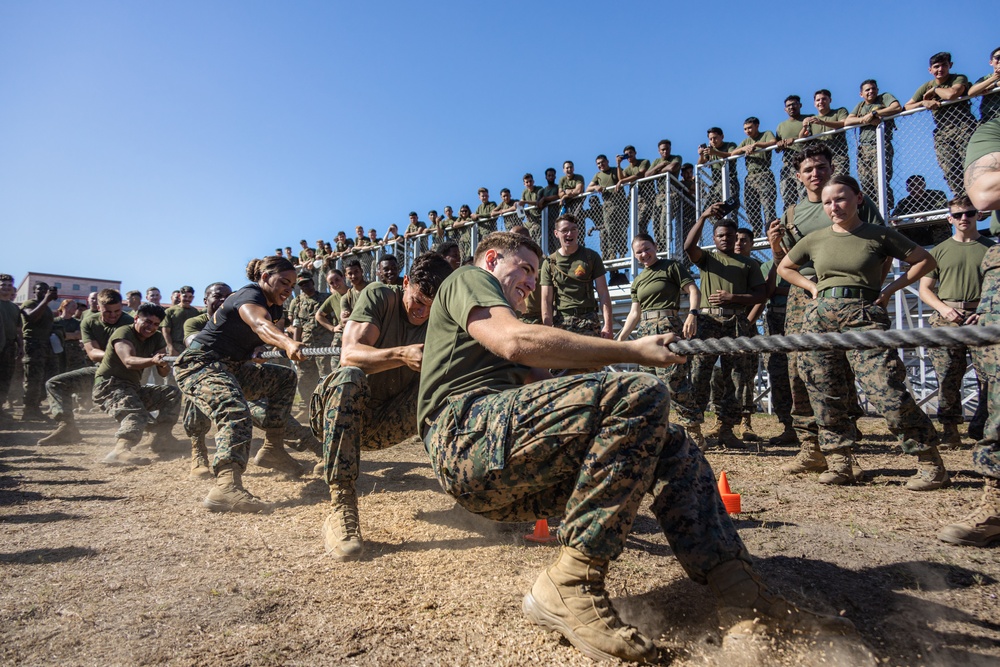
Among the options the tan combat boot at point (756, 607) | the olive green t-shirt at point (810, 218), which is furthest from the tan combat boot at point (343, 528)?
the olive green t-shirt at point (810, 218)

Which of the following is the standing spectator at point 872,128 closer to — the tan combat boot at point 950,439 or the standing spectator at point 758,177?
the standing spectator at point 758,177

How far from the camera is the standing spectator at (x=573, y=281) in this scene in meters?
6.62

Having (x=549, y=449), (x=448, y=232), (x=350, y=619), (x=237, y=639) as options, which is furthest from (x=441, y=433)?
(x=448, y=232)

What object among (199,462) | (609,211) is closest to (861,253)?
(199,462)

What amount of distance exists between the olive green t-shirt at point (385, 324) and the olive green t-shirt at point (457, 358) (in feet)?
4.35

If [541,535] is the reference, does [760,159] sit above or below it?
above

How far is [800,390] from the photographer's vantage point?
4.88 metres

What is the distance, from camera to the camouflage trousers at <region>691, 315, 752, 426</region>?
18.9ft

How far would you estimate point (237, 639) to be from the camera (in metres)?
2.09

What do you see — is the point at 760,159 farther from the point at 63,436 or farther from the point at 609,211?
the point at 63,436

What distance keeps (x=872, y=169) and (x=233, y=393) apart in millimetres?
7400

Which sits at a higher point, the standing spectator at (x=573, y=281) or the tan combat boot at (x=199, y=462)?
the standing spectator at (x=573, y=281)

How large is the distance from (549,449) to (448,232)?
388 inches

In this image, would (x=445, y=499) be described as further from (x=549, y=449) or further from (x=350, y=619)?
(x=549, y=449)
